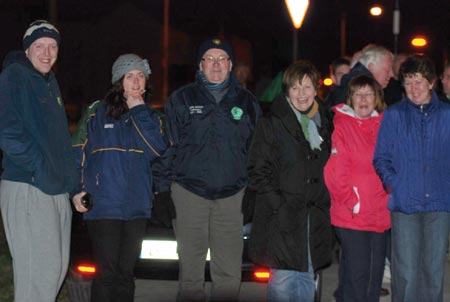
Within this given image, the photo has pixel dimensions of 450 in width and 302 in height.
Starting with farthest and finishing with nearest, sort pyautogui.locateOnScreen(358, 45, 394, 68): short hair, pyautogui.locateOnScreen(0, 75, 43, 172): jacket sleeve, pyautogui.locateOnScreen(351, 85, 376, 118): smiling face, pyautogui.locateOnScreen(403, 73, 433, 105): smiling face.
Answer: pyautogui.locateOnScreen(358, 45, 394, 68): short hair → pyautogui.locateOnScreen(351, 85, 376, 118): smiling face → pyautogui.locateOnScreen(403, 73, 433, 105): smiling face → pyautogui.locateOnScreen(0, 75, 43, 172): jacket sleeve

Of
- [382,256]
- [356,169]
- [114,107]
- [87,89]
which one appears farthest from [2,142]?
[87,89]

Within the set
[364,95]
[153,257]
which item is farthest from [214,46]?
[153,257]

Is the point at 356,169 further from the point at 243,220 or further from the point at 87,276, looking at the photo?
the point at 87,276

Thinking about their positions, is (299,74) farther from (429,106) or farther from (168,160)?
(168,160)

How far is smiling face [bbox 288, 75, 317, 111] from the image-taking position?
17.8 feet

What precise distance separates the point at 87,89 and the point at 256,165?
46878 millimetres

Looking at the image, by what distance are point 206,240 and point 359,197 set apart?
3.74 feet

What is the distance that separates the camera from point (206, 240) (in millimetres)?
5609

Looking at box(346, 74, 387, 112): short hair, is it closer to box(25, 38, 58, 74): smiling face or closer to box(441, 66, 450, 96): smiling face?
box(441, 66, 450, 96): smiling face

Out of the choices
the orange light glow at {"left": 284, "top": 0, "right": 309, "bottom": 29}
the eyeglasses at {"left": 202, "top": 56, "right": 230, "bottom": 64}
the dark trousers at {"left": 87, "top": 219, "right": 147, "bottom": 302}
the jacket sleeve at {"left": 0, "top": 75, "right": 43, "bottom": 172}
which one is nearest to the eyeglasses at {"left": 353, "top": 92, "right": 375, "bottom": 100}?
the eyeglasses at {"left": 202, "top": 56, "right": 230, "bottom": 64}

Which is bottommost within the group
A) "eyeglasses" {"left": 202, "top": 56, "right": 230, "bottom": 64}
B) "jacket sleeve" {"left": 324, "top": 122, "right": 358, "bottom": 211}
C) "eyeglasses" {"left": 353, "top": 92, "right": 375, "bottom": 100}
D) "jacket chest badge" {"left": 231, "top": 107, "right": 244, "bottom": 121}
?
"jacket sleeve" {"left": 324, "top": 122, "right": 358, "bottom": 211}

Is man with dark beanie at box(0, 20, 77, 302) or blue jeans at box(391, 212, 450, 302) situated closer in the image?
man with dark beanie at box(0, 20, 77, 302)

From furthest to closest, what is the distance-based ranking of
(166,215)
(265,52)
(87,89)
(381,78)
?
1. (87,89)
2. (265,52)
3. (381,78)
4. (166,215)

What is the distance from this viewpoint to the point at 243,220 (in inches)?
222
